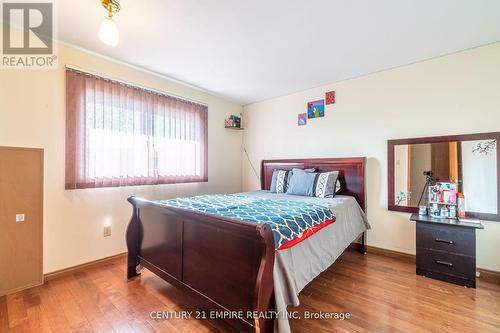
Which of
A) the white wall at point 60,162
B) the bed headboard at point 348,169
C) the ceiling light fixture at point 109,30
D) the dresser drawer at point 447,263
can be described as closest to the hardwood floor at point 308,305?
the dresser drawer at point 447,263

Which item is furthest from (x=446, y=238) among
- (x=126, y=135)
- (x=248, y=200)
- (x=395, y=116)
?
(x=126, y=135)

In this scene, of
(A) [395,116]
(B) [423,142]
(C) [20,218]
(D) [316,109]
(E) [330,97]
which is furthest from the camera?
(D) [316,109]

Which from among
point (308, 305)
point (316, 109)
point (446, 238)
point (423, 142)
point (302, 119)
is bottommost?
point (308, 305)

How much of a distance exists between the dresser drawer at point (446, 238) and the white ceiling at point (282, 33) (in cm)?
194

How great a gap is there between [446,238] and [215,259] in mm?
2353

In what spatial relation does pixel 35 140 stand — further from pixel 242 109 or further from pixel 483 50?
pixel 483 50

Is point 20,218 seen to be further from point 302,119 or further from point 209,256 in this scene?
point 302,119

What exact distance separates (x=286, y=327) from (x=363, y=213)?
2.14 m

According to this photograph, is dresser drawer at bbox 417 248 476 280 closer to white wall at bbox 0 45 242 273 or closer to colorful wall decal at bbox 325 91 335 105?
colorful wall decal at bbox 325 91 335 105

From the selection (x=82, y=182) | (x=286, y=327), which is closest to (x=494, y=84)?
(x=286, y=327)

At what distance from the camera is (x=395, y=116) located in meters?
2.87

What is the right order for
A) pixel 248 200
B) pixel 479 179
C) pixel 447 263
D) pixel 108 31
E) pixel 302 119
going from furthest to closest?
pixel 302 119, pixel 248 200, pixel 479 179, pixel 447 263, pixel 108 31

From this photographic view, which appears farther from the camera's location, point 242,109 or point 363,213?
point 242,109

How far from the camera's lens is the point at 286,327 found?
4.17 feet
